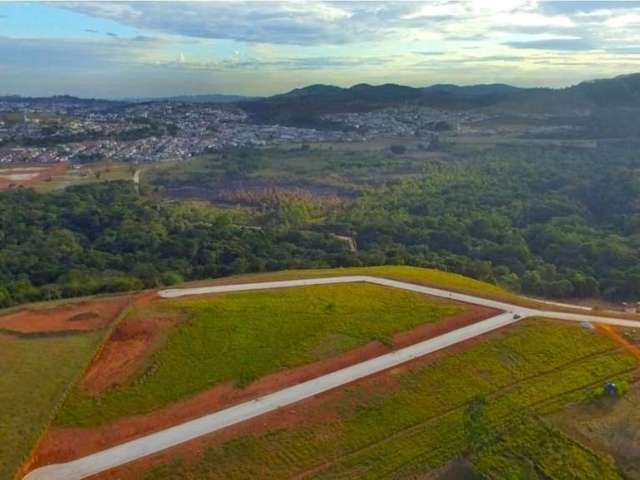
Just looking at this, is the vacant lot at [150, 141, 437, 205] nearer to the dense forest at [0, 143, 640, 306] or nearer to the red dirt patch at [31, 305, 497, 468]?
the dense forest at [0, 143, 640, 306]

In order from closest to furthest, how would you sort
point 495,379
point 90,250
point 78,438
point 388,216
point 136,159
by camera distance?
point 78,438
point 495,379
point 90,250
point 388,216
point 136,159

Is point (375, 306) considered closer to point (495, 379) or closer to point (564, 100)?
point (495, 379)

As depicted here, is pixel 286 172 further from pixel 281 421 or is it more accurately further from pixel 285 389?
pixel 281 421

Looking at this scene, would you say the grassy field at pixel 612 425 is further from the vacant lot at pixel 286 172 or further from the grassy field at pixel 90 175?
the grassy field at pixel 90 175

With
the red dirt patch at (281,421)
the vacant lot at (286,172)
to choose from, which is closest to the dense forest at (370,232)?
the vacant lot at (286,172)

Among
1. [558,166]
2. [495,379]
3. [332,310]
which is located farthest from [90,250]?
[558,166]

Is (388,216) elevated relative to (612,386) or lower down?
lower down
